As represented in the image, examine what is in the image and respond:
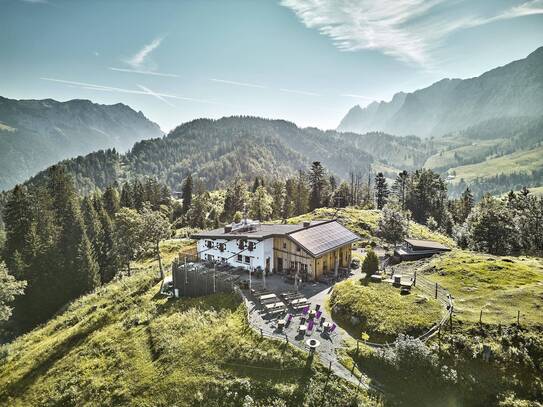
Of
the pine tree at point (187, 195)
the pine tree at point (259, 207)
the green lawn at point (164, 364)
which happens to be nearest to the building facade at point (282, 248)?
the green lawn at point (164, 364)


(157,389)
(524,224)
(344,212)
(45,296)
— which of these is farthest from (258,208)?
(157,389)

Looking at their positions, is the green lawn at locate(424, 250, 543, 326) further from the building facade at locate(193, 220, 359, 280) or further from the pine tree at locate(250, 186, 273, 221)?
the pine tree at locate(250, 186, 273, 221)

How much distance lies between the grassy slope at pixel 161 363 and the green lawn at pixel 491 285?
15.3 metres

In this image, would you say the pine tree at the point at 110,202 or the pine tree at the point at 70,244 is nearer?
the pine tree at the point at 70,244

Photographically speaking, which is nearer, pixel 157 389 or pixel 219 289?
pixel 157 389

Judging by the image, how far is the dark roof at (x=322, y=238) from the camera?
135 ft

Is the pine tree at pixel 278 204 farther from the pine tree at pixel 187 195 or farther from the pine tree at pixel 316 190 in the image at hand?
the pine tree at pixel 187 195

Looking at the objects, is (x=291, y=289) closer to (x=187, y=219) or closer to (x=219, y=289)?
(x=219, y=289)

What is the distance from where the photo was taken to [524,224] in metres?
68.6

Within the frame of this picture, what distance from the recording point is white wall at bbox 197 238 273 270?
42750 mm

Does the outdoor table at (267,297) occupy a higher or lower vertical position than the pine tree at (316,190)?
lower

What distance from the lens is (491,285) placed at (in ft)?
112

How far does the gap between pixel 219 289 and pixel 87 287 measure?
4313cm

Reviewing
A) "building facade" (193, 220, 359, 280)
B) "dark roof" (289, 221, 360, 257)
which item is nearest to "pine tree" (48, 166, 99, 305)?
"building facade" (193, 220, 359, 280)
